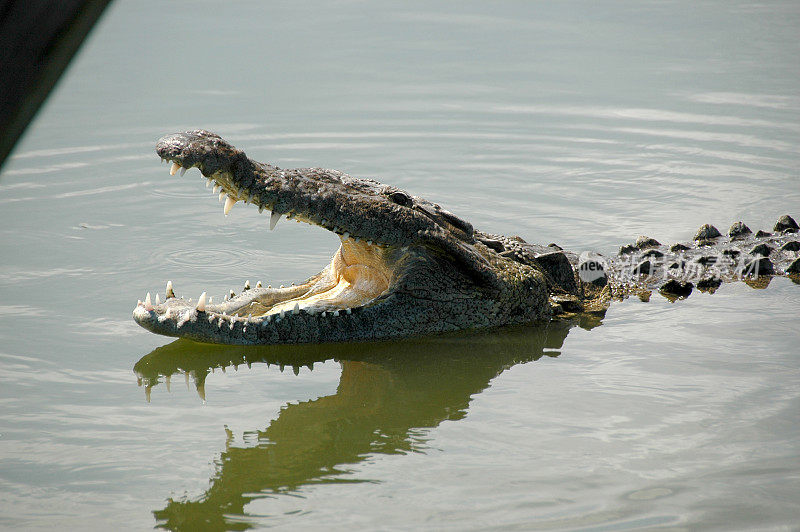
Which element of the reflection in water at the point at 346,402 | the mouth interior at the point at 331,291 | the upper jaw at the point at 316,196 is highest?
the upper jaw at the point at 316,196

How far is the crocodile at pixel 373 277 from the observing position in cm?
553

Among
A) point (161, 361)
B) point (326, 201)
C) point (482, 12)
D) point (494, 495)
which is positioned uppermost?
point (482, 12)

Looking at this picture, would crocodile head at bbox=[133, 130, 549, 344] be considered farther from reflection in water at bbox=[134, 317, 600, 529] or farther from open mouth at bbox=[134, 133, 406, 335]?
reflection in water at bbox=[134, 317, 600, 529]

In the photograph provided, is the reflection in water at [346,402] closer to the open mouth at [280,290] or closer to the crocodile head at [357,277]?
the crocodile head at [357,277]

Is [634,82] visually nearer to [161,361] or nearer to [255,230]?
[255,230]

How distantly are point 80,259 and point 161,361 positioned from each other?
2404mm

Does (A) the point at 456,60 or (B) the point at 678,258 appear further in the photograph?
(A) the point at 456,60

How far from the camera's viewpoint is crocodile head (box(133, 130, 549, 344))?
18.2 ft

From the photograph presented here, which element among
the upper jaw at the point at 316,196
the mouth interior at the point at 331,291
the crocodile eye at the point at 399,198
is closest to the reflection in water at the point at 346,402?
the mouth interior at the point at 331,291

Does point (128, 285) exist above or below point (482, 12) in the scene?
below

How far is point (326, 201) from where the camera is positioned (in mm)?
5660

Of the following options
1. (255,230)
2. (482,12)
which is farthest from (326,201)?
(482,12)

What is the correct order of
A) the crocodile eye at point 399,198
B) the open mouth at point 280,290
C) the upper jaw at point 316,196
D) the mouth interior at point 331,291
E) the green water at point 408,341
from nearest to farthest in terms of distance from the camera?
the green water at point 408,341
the upper jaw at point 316,196
the open mouth at point 280,290
the mouth interior at point 331,291
the crocodile eye at point 399,198

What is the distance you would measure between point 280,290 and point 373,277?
684 mm
